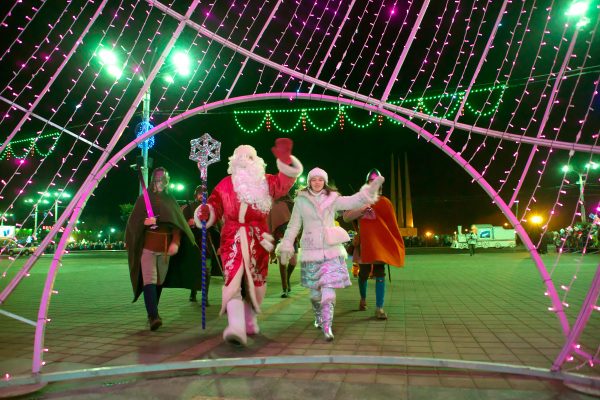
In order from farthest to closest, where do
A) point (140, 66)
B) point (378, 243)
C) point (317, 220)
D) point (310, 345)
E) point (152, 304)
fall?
point (140, 66)
point (378, 243)
point (152, 304)
point (317, 220)
point (310, 345)

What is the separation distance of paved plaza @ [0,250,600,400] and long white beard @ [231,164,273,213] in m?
1.41

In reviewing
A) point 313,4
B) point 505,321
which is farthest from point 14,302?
point 505,321

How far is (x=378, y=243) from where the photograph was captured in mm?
5859

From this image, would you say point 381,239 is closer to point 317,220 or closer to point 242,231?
point 317,220

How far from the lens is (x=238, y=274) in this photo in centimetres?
442

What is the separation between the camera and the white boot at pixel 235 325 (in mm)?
4059

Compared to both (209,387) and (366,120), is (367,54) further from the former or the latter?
(366,120)

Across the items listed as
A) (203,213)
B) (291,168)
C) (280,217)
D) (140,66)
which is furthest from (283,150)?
(140,66)

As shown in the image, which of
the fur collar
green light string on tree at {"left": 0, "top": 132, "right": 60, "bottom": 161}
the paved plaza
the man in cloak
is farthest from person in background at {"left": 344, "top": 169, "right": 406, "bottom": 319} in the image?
green light string on tree at {"left": 0, "top": 132, "right": 60, "bottom": 161}

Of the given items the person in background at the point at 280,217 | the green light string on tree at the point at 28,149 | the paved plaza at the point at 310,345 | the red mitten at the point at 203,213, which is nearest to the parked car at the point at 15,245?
the green light string on tree at the point at 28,149

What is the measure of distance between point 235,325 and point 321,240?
1265mm

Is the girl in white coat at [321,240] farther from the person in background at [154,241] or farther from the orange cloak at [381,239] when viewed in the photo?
the person in background at [154,241]

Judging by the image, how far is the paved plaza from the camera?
3055 millimetres

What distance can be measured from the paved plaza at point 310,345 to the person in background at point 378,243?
1.57ft
